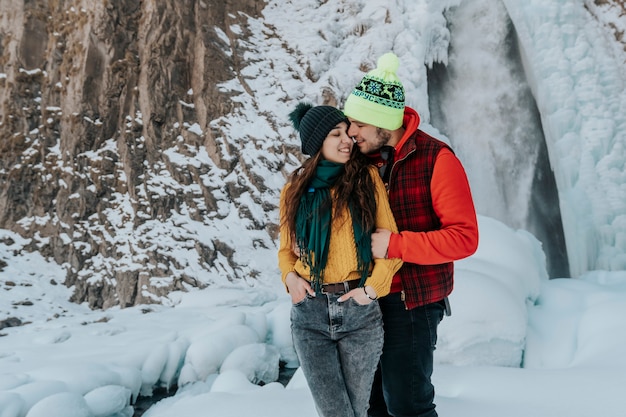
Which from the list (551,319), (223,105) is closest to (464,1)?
(223,105)

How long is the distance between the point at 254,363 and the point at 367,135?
12.9 feet

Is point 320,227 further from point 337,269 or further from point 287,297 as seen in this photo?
point 287,297

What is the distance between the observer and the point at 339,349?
172 cm

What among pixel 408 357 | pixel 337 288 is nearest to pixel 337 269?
pixel 337 288

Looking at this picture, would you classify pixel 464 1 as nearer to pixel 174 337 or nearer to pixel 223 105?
pixel 223 105

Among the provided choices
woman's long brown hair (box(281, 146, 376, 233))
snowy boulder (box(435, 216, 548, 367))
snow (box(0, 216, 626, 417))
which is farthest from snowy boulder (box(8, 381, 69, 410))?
snowy boulder (box(435, 216, 548, 367))

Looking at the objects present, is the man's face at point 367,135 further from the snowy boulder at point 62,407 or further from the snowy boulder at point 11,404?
the snowy boulder at point 11,404

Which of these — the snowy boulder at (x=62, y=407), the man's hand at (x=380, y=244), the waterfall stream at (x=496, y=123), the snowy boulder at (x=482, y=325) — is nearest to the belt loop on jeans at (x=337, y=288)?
the man's hand at (x=380, y=244)

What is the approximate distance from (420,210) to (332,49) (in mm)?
10306

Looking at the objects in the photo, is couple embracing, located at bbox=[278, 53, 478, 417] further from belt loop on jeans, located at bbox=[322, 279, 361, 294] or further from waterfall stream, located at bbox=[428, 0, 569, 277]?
waterfall stream, located at bbox=[428, 0, 569, 277]

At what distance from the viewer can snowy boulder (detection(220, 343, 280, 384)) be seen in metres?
4.97

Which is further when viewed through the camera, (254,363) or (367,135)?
(254,363)

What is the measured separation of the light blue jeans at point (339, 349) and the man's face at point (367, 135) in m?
0.61

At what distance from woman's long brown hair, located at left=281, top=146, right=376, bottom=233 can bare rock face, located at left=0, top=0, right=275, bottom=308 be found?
27.0 ft
